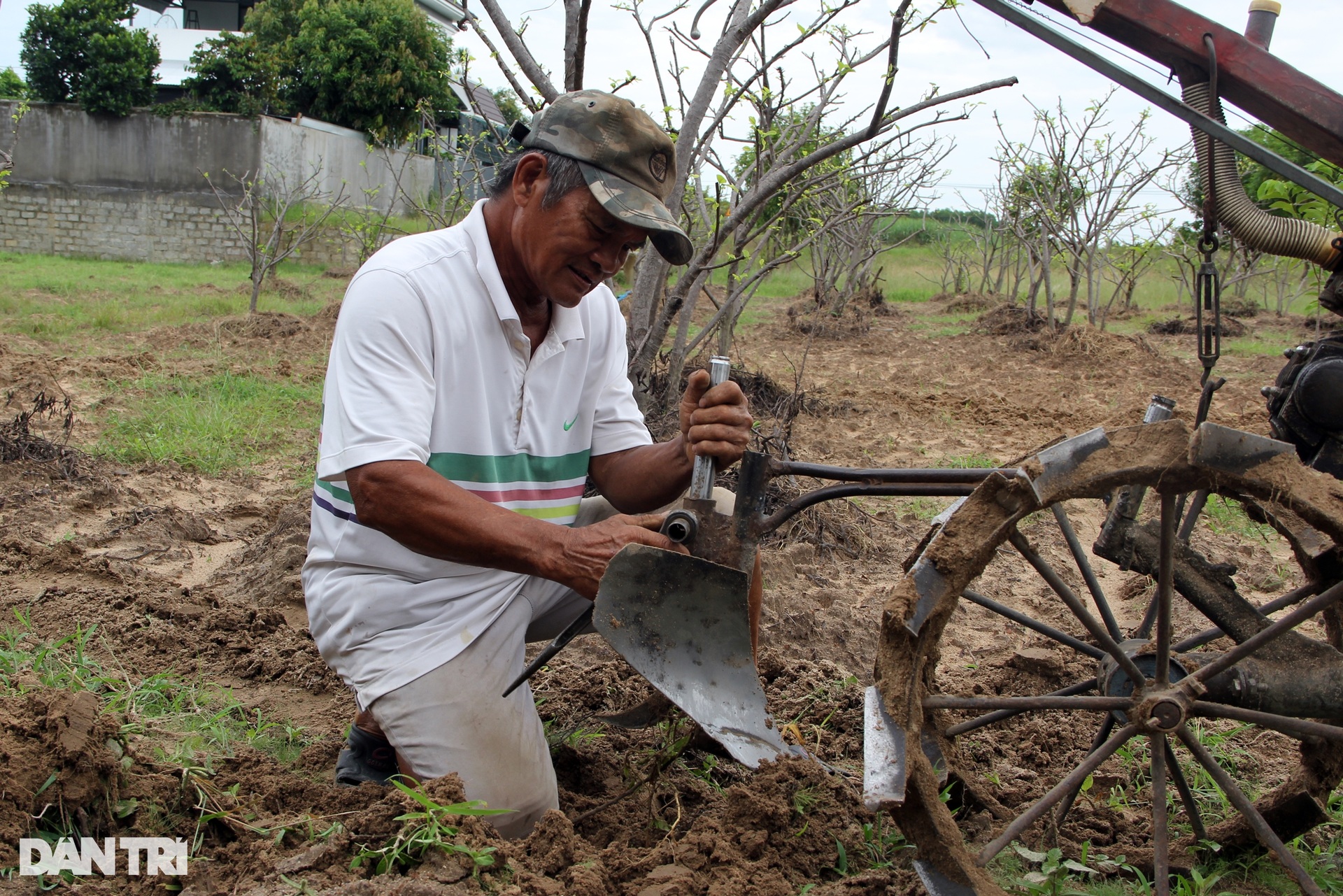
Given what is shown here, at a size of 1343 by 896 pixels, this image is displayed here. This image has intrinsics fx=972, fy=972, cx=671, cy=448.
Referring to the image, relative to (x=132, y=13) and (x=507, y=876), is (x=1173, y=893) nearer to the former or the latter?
(x=507, y=876)

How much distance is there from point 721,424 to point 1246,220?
133 cm

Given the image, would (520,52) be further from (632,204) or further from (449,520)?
(449,520)

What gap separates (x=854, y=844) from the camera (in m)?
2.10

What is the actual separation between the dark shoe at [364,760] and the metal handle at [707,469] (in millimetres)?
983

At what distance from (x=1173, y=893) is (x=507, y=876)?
133 centimetres

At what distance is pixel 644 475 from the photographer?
8.19 ft

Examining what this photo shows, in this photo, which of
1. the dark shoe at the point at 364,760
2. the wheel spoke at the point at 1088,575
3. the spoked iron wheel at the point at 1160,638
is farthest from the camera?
the dark shoe at the point at 364,760

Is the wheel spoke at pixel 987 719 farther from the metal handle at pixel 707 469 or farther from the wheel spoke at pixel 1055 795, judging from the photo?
the metal handle at pixel 707 469

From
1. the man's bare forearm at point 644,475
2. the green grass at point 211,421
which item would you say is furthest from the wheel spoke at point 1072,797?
the green grass at point 211,421

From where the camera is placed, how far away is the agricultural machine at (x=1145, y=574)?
5.63 ft

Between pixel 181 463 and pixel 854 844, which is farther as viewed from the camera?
pixel 181 463

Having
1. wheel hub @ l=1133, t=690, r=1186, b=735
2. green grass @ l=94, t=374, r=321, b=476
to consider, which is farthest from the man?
green grass @ l=94, t=374, r=321, b=476

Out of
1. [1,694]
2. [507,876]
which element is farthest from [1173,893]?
[1,694]

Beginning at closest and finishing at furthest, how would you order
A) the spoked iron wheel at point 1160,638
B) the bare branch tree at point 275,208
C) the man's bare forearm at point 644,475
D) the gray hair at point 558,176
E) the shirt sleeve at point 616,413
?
the spoked iron wheel at point 1160,638, the gray hair at point 558,176, the man's bare forearm at point 644,475, the shirt sleeve at point 616,413, the bare branch tree at point 275,208
